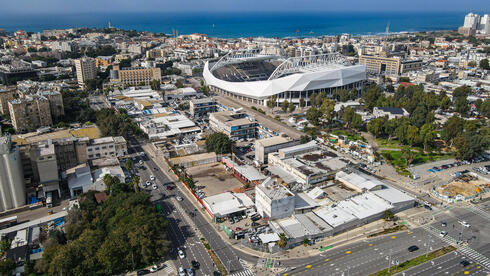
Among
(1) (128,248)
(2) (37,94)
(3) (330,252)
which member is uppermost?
(2) (37,94)

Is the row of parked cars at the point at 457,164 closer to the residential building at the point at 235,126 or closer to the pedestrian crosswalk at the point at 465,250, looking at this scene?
the pedestrian crosswalk at the point at 465,250

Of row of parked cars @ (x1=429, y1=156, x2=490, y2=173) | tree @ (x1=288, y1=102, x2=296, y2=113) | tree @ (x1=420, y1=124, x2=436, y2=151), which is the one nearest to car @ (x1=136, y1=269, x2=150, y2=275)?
row of parked cars @ (x1=429, y1=156, x2=490, y2=173)

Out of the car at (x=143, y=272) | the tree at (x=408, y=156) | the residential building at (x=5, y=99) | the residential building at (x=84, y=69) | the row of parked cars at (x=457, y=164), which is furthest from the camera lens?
the residential building at (x=84, y=69)

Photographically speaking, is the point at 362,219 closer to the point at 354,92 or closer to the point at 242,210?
the point at 242,210

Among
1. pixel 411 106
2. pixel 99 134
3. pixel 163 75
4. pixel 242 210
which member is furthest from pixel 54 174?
pixel 163 75

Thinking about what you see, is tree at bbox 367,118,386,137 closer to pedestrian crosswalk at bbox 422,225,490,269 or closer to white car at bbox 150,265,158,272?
pedestrian crosswalk at bbox 422,225,490,269

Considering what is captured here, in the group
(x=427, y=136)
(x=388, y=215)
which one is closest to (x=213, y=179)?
(x=388, y=215)

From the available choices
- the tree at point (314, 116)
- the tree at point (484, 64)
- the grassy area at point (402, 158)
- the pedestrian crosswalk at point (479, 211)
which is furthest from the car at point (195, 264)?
the tree at point (484, 64)
